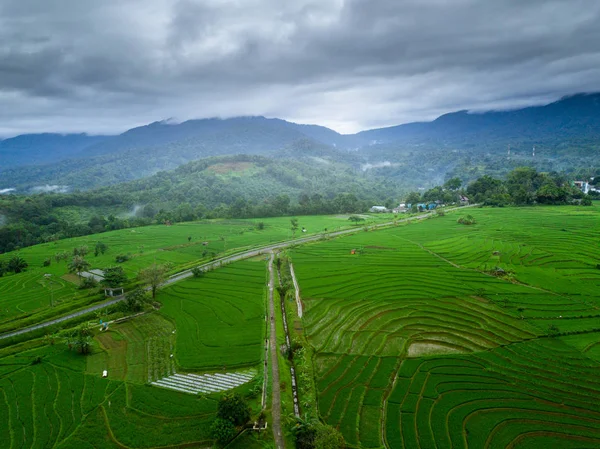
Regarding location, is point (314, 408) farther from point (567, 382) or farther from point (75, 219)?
point (75, 219)

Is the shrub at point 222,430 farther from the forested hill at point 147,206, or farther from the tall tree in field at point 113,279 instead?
the forested hill at point 147,206

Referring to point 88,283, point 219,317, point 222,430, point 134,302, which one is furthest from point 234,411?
point 88,283

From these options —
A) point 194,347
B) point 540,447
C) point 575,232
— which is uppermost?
point 575,232

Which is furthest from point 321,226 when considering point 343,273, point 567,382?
point 567,382

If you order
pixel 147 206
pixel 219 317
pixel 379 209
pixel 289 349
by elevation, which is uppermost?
Answer: pixel 147 206

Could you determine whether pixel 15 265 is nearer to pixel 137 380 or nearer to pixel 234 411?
pixel 137 380

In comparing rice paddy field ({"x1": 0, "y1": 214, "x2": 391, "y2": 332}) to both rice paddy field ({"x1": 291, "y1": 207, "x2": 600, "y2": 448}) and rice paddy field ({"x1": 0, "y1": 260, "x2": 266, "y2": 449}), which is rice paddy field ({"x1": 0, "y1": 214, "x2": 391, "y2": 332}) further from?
rice paddy field ({"x1": 291, "y1": 207, "x2": 600, "y2": 448})

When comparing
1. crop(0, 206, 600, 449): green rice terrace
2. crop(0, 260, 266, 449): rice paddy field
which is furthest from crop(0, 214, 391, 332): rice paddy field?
crop(0, 260, 266, 449): rice paddy field
